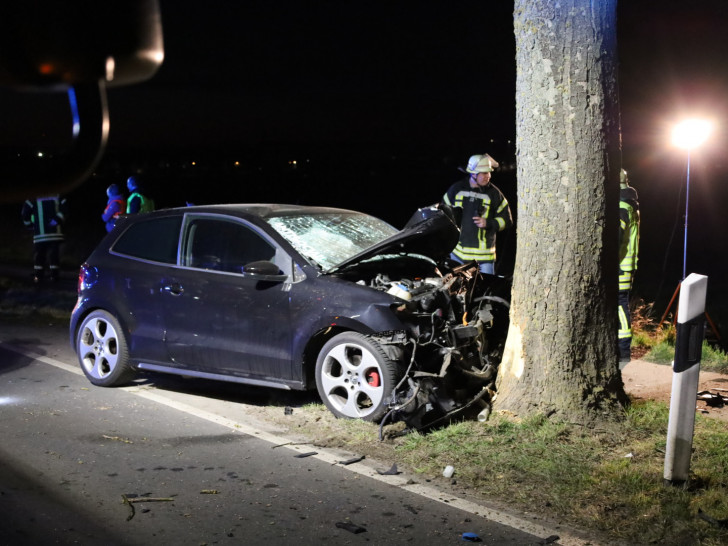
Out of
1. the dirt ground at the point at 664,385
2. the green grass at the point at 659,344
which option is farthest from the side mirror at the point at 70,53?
the green grass at the point at 659,344

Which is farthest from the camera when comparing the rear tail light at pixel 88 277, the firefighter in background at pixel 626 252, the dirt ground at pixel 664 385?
the firefighter in background at pixel 626 252

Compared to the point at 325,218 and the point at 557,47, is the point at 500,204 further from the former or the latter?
the point at 557,47

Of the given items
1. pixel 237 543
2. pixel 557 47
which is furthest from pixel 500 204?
pixel 237 543

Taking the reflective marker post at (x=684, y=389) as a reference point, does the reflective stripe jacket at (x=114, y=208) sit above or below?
above

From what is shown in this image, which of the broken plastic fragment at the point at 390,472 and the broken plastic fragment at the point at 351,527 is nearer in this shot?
the broken plastic fragment at the point at 351,527

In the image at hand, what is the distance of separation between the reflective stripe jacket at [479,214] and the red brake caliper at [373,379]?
11.8 ft

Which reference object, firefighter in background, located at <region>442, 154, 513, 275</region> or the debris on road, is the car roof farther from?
the debris on road

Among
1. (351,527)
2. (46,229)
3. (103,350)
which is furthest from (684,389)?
(46,229)

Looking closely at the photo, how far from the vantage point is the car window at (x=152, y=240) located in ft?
23.4

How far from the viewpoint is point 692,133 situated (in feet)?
29.4

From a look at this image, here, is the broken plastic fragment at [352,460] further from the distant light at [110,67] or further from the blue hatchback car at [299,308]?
the distant light at [110,67]

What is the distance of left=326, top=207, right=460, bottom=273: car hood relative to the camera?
635 centimetres

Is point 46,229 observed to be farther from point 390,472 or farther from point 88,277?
point 390,472

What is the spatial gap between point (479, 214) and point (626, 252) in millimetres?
1825
